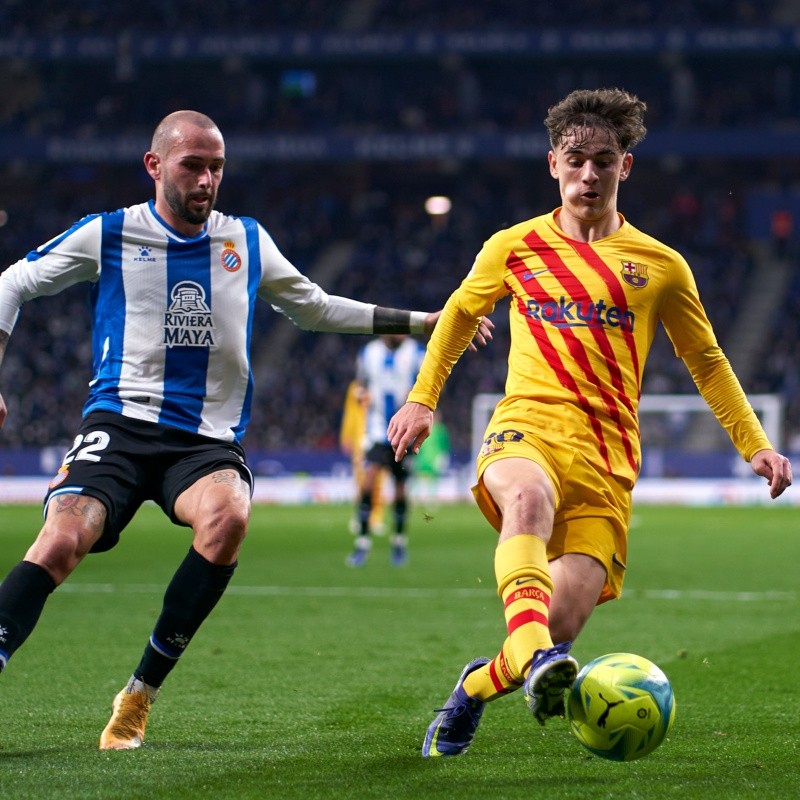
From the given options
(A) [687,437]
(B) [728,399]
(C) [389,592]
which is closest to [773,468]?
(B) [728,399]

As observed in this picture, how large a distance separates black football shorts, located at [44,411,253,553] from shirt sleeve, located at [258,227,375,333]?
644mm

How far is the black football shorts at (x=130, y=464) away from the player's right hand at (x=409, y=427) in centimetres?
60

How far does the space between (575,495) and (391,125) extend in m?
32.0

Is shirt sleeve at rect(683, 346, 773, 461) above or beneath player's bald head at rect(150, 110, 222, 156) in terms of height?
beneath

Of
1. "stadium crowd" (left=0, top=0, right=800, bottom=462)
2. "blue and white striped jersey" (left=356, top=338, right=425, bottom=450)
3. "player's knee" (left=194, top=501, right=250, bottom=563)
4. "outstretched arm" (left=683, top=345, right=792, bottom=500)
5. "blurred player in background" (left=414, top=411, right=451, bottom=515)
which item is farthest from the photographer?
"stadium crowd" (left=0, top=0, right=800, bottom=462)

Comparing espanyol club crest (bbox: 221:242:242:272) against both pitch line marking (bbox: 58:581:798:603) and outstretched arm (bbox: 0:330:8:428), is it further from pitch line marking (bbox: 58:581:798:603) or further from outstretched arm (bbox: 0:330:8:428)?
pitch line marking (bbox: 58:581:798:603)

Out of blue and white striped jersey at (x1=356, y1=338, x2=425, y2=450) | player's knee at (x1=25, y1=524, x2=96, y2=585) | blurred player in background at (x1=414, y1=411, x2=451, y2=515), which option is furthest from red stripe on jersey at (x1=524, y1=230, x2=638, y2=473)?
blurred player in background at (x1=414, y1=411, x2=451, y2=515)

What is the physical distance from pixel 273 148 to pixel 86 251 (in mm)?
29773

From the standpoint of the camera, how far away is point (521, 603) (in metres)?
3.90

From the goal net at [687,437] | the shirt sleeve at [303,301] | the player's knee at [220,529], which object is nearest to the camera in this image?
the player's knee at [220,529]

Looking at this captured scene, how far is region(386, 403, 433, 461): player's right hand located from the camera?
4305mm

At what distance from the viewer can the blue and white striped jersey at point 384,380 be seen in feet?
44.2

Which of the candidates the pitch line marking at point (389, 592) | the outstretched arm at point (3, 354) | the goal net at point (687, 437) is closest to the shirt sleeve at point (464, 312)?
the outstretched arm at point (3, 354)

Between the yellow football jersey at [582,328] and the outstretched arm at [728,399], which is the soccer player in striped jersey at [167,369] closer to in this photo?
the yellow football jersey at [582,328]
